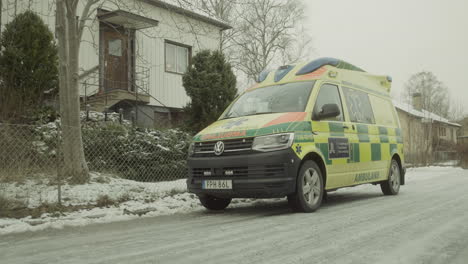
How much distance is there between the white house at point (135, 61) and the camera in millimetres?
15148

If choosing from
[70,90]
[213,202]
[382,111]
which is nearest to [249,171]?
[213,202]

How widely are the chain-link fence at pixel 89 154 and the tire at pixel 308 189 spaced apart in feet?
11.7

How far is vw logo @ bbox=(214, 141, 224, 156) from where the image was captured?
6219mm

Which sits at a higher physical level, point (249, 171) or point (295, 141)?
point (295, 141)

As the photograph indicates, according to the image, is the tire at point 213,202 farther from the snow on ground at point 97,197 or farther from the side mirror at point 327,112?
the side mirror at point 327,112

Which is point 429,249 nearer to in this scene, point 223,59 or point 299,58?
point 223,59

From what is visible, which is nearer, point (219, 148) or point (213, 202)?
point (219, 148)

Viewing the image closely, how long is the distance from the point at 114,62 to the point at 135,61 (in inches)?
32.3

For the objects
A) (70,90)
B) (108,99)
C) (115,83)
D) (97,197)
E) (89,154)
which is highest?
(115,83)

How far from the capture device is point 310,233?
180 inches

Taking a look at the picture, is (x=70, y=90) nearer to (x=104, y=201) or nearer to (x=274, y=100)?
(x=104, y=201)

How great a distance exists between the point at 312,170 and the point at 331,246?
246 cm

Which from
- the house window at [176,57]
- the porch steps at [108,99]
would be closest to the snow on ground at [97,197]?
the porch steps at [108,99]

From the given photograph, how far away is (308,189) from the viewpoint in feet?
20.4
